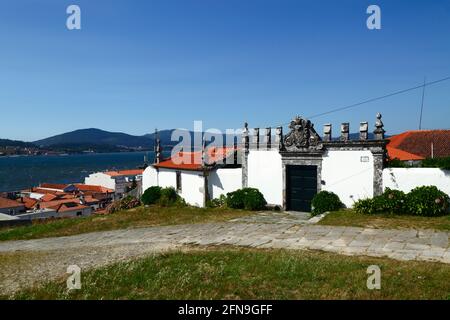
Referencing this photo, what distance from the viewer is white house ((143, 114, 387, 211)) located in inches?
781

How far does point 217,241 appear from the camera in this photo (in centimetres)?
1422

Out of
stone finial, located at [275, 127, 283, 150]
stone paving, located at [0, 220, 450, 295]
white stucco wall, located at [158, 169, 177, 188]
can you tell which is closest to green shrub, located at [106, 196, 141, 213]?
white stucco wall, located at [158, 169, 177, 188]

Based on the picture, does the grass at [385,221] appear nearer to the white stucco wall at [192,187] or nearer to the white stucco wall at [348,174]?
the white stucco wall at [348,174]

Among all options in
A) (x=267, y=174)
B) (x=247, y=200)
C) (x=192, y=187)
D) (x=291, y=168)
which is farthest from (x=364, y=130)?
(x=192, y=187)

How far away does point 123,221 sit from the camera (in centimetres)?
2192

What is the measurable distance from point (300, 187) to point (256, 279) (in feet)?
46.5

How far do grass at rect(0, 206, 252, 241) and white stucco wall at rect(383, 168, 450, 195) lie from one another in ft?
26.4

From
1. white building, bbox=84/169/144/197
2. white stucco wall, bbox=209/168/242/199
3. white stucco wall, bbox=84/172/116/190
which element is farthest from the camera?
white stucco wall, bbox=84/172/116/190

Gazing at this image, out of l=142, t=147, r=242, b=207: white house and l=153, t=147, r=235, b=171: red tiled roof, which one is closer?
l=142, t=147, r=242, b=207: white house

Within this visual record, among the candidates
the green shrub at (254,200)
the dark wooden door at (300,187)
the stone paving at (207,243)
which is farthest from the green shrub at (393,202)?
the green shrub at (254,200)

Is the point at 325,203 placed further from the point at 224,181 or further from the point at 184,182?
the point at 184,182

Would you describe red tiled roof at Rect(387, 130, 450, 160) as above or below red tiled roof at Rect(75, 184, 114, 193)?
above

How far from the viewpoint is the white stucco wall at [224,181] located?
969 inches

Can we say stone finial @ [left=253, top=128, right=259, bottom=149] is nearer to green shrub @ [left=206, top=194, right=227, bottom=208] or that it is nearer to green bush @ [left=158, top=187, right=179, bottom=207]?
green shrub @ [left=206, top=194, right=227, bottom=208]
